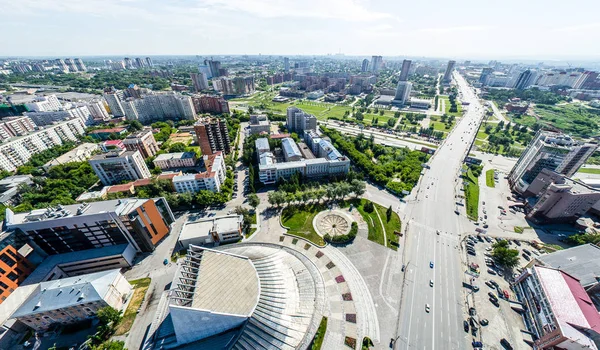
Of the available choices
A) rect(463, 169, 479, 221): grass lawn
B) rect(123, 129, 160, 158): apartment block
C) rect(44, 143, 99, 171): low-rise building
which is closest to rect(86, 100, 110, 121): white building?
rect(44, 143, 99, 171): low-rise building

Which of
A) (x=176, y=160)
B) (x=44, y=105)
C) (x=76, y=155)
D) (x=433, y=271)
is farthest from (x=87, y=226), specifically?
(x=44, y=105)

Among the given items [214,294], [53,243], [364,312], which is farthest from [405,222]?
[53,243]

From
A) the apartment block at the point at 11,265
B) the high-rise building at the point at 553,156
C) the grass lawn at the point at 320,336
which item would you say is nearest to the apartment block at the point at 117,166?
the apartment block at the point at 11,265

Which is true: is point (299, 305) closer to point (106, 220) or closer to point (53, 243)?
point (106, 220)

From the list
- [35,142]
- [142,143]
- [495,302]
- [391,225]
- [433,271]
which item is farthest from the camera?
[35,142]

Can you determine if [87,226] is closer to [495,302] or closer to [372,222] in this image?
[372,222]
